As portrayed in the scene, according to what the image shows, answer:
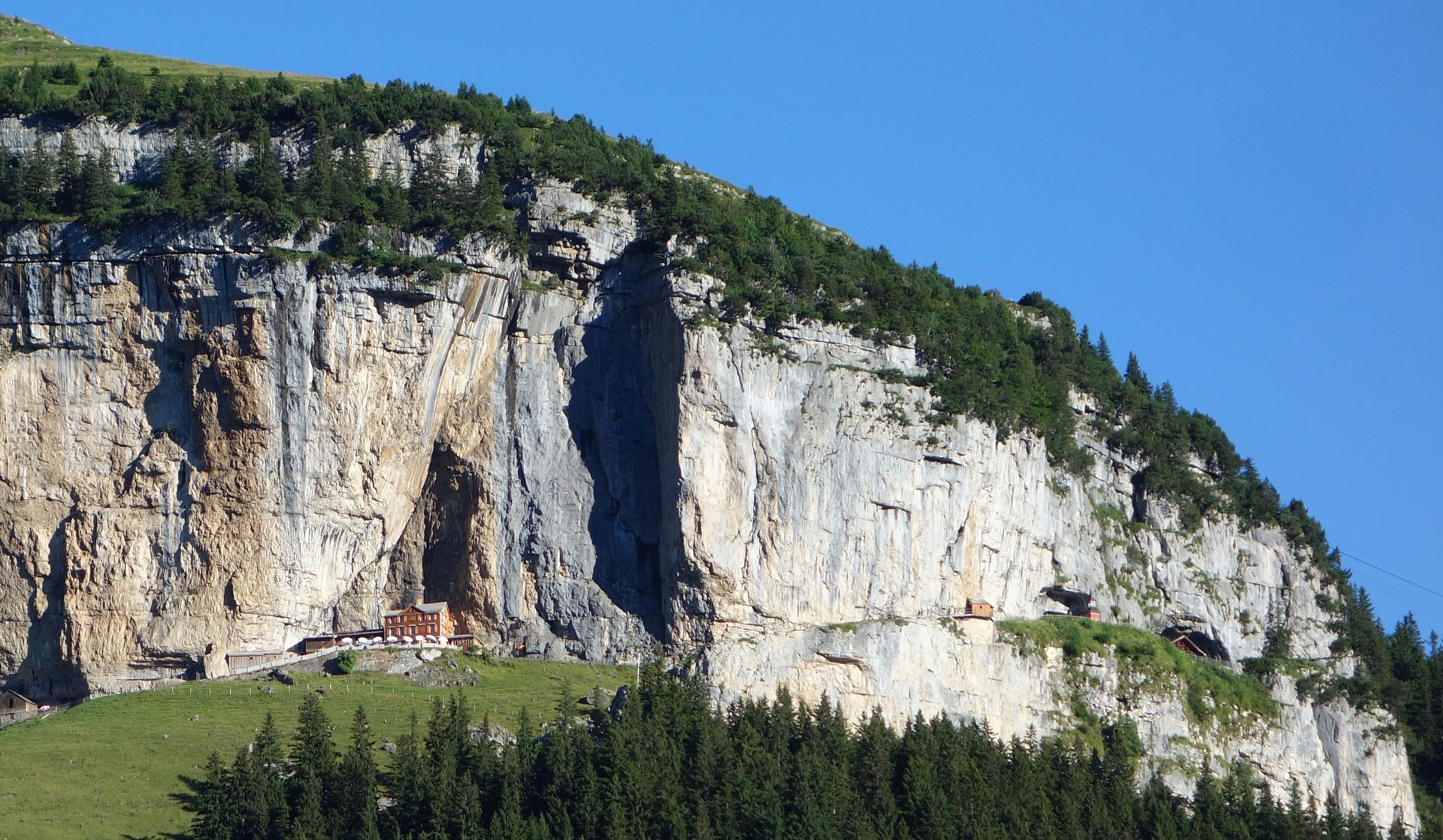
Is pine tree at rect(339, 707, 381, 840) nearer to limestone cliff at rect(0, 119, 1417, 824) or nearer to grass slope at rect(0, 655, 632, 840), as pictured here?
grass slope at rect(0, 655, 632, 840)

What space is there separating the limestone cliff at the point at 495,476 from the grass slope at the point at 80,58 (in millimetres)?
18011

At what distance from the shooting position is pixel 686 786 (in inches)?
3110

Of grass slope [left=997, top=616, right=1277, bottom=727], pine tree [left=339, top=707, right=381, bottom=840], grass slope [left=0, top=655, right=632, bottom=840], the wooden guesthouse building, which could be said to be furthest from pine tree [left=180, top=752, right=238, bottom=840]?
grass slope [left=997, top=616, right=1277, bottom=727]

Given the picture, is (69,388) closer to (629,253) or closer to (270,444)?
(270,444)

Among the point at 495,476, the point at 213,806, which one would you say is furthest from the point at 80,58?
the point at 213,806

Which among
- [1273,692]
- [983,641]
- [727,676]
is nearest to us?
[727,676]

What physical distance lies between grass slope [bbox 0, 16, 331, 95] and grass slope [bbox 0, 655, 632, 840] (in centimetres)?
3549

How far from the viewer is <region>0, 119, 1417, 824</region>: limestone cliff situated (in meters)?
92.4

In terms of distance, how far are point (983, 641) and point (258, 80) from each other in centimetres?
4214

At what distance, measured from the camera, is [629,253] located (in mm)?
99938

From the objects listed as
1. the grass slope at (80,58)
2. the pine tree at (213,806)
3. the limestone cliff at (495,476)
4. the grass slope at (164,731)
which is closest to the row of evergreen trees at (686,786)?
the pine tree at (213,806)

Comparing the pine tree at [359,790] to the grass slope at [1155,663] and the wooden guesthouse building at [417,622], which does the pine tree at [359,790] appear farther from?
the grass slope at [1155,663]

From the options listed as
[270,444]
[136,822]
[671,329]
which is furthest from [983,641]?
[136,822]

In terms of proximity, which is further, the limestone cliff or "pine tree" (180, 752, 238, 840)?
the limestone cliff
